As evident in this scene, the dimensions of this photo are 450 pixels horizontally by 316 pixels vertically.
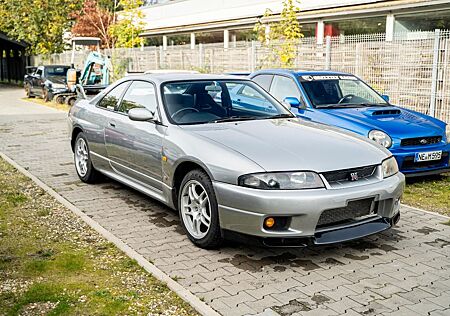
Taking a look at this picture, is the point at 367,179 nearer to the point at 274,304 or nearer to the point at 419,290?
the point at 419,290

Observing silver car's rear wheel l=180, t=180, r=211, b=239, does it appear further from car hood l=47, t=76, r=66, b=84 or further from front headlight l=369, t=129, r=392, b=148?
car hood l=47, t=76, r=66, b=84

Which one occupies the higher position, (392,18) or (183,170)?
(392,18)

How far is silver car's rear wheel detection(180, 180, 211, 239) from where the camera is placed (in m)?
4.93

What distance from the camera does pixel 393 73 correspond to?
13.0 m

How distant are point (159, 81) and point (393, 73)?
860cm

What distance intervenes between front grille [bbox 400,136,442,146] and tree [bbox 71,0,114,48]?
30.9 meters

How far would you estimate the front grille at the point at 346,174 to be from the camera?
4484 millimetres

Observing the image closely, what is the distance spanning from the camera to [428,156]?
736cm

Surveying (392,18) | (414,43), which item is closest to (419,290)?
(414,43)

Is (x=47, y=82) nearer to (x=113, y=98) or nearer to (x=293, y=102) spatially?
(x=113, y=98)

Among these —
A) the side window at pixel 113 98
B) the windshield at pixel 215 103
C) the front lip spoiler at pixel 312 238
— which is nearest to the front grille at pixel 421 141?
the windshield at pixel 215 103

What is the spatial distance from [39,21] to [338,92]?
3027cm

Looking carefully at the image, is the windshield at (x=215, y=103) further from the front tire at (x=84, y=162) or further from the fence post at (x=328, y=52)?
the fence post at (x=328, y=52)

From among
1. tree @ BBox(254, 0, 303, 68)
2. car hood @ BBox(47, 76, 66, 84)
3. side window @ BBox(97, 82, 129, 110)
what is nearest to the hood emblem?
side window @ BBox(97, 82, 129, 110)
